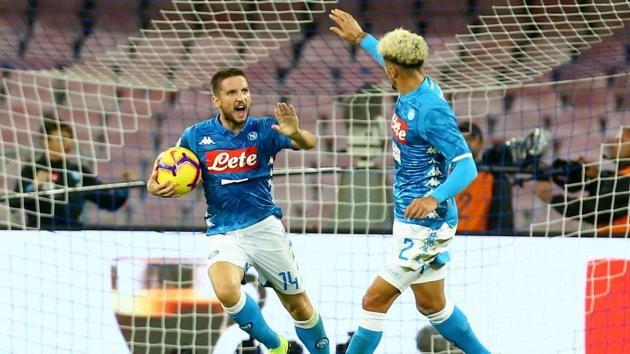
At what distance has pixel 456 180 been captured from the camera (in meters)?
5.68

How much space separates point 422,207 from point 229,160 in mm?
1297

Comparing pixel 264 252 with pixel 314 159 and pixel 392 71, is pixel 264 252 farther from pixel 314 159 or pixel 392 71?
pixel 314 159

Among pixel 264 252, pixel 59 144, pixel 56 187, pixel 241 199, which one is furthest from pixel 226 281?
pixel 59 144

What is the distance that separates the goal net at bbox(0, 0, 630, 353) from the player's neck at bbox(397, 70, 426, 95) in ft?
6.84

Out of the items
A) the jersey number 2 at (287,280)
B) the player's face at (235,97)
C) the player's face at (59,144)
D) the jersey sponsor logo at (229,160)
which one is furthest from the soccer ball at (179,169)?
the player's face at (59,144)

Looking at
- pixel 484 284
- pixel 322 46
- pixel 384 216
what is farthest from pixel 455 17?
pixel 484 284

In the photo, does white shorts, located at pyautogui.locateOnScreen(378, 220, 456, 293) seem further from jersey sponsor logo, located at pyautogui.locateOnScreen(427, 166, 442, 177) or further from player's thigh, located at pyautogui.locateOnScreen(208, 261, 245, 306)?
→ player's thigh, located at pyautogui.locateOnScreen(208, 261, 245, 306)

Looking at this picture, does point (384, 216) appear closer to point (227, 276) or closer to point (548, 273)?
point (548, 273)

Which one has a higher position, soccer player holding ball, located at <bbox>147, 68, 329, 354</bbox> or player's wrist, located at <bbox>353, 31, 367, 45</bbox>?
player's wrist, located at <bbox>353, 31, 367, 45</bbox>

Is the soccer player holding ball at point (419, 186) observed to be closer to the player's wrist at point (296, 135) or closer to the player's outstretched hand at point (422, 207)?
the player's outstretched hand at point (422, 207)

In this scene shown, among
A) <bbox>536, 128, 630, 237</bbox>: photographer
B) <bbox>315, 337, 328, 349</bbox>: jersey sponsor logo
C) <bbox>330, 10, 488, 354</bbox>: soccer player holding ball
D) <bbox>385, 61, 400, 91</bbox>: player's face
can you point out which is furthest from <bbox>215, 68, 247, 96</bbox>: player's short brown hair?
<bbox>536, 128, 630, 237</bbox>: photographer

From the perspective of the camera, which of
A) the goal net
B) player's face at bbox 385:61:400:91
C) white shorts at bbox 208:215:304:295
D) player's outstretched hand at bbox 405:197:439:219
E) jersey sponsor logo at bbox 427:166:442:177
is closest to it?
player's outstretched hand at bbox 405:197:439:219

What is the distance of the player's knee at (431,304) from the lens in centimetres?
620

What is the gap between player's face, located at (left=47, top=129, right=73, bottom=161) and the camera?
891 centimetres
